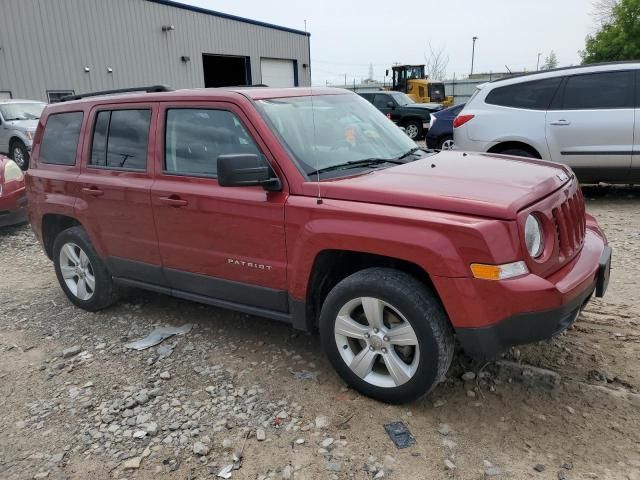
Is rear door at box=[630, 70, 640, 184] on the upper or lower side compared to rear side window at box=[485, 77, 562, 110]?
lower

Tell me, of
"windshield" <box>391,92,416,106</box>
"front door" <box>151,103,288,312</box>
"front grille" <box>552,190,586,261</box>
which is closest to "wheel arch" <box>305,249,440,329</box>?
"front door" <box>151,103,288,312</box>

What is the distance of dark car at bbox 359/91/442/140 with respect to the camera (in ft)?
57.5

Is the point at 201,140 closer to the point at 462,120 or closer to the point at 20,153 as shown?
the point at 462,120

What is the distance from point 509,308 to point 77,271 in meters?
3.77

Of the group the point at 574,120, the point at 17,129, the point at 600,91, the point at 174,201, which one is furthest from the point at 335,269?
the point at 17,129

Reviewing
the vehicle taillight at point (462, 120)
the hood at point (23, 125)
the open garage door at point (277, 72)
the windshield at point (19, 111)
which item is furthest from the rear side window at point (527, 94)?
the open garage door at point (277, 72)

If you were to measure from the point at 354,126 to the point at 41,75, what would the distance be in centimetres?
1808

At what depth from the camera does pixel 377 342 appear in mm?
2953

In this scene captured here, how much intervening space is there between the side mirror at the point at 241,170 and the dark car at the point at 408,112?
1506 cm

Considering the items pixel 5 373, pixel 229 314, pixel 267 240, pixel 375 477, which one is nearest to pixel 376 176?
pixel 267 240

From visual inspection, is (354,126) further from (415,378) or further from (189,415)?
(189,415)

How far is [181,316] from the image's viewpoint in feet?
14.8

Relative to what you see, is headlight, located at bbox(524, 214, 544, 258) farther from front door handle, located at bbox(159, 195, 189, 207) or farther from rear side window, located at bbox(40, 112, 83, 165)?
rear side window, located at bbox(40, 112, 83, 165)

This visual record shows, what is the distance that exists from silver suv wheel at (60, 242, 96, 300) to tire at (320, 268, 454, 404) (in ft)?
8.31
